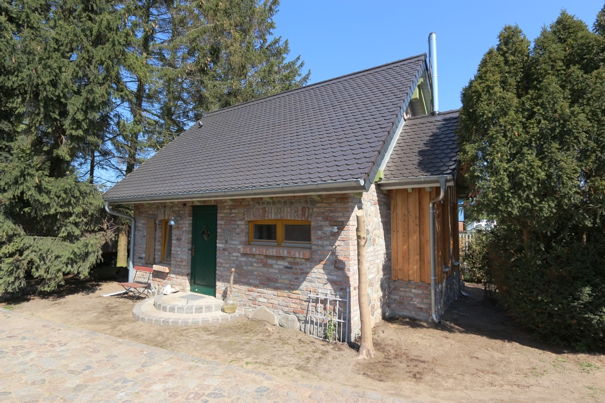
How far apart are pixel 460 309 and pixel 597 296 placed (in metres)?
3.16

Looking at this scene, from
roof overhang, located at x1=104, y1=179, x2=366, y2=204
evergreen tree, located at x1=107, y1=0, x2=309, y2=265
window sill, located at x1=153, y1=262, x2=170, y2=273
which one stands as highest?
evergreen tree, located at x1=107, y1=0, x2=309, y2=265

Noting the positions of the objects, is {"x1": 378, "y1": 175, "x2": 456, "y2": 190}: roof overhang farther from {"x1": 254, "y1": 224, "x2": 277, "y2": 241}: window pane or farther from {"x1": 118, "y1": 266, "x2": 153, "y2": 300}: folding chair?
{"x1": 118, "y1": 266, "x2": 153, "y2": 300}: folding chair

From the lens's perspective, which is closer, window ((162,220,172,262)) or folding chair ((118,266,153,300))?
folding chair ((118,266,153,300))

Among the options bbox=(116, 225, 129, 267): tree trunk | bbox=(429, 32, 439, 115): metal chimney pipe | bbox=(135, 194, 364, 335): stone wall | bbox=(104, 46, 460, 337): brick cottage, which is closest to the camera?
bbox=(135, 194, 364, 335): stone wall

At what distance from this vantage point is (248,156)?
26.7 feet

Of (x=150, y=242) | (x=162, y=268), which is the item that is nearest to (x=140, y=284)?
(x=162, y=268)

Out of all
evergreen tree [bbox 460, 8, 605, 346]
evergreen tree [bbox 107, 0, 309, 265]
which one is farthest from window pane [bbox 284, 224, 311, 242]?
evergreen tree [bbox 107, 0, 309, 265]

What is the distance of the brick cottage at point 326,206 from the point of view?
595 centimetres

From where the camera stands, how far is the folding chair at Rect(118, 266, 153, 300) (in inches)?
356

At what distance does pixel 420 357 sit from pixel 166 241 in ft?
24.5

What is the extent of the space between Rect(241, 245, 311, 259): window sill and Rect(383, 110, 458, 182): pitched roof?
223 cm

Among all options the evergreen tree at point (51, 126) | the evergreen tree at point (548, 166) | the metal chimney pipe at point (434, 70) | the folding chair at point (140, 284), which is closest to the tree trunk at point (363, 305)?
the evergreen tree at point (548, 166)

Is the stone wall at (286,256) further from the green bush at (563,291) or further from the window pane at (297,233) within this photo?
the green bush at (563,291)

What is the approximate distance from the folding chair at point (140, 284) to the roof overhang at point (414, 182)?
7020mm
